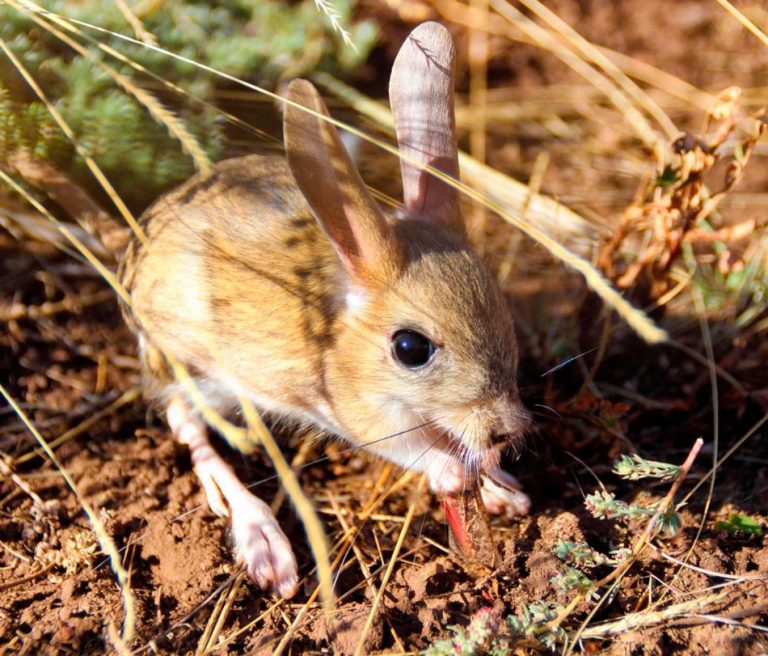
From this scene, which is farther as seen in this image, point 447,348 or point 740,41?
point 740,41

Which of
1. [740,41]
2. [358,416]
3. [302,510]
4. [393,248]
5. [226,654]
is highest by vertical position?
[740,41]

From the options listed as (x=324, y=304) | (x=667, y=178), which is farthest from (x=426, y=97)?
(x=667, y=178)

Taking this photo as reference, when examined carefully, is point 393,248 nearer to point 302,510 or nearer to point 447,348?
point 447,348

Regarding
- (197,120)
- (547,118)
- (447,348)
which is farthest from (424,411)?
(547,118)

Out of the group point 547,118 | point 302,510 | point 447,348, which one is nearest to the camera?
point 302,510

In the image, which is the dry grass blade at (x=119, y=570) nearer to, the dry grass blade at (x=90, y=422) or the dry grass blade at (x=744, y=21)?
the dry grass blade at (x=90, y=422)

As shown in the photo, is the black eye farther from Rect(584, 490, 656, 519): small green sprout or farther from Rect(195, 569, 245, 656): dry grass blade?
Rect(195, 569, 245, 656): dry grass blade

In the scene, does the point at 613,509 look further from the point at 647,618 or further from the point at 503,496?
the point at 503,496

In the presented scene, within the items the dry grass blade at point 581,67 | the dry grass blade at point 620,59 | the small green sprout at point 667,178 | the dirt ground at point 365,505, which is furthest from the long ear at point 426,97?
the dry grass blade at point 620,59
